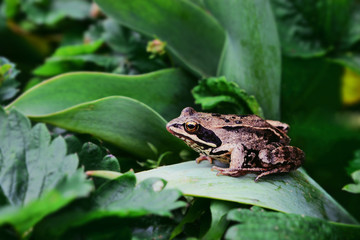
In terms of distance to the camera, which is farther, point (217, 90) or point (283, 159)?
point (217, 90)

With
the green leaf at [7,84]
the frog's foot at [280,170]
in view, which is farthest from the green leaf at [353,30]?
the green leaf at [7,84]

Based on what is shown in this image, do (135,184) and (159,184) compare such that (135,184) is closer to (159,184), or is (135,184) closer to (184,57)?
(159,184)

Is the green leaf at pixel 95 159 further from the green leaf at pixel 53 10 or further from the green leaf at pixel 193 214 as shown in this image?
the green leaf at pixel 53 10

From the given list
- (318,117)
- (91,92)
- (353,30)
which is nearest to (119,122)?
(91,92)

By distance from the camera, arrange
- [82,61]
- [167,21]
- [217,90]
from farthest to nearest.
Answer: [82,61], [167,21], [217,90]

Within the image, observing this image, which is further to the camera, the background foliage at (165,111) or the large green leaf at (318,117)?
the large green leaf at (318,117)

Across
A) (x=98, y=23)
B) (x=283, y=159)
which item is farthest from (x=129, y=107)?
(x=98, y=23)

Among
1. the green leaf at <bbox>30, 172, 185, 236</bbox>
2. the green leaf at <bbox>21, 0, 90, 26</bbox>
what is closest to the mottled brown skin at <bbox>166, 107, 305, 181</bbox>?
the green leaf at <bbox>30, 172, 185, 236</bbox>
